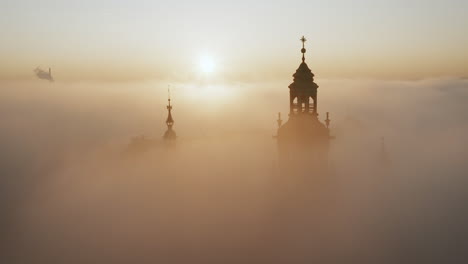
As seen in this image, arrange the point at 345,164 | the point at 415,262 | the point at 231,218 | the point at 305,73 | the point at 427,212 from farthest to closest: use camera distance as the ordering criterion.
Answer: the point at 345,164 → the point at 427,212 → the point at 231,218 → the point at 415,262 → the point at 305,73

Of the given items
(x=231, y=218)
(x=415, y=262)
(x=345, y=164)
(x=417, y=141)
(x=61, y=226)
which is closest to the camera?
(x=415, y=262)

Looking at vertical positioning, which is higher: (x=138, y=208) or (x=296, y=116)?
(x=296, y=116)

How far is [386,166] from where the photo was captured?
75.3m

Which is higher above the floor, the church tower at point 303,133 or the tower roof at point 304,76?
the tower roof at point 304,76

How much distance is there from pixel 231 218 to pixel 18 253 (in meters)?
28.7

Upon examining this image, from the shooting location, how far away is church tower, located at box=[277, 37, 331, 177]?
43.5m

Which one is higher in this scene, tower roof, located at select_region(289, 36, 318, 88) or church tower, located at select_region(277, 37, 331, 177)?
tower roof, located at select_region(289, 36, 318, 88)

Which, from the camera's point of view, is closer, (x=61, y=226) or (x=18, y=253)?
(x=18, y=253)

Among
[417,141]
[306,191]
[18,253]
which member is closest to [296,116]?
[306,191]

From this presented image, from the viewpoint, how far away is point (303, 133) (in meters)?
43.7

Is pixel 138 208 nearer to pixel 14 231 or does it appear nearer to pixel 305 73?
pixel 14 231

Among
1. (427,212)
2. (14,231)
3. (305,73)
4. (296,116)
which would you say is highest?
(305,73)

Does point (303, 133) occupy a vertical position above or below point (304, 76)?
below

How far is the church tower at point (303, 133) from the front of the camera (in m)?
43.5
